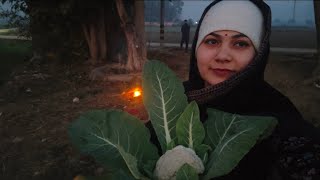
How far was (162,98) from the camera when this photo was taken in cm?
145

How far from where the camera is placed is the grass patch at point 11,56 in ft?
58.3

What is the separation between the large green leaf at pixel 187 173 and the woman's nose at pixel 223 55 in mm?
813

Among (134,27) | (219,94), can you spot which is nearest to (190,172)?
(219,94)

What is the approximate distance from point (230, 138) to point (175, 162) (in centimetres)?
19

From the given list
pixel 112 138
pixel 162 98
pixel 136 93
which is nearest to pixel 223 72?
pixel 162 98

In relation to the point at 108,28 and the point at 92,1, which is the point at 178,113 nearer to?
the point at 92,1

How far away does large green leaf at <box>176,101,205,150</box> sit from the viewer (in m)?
1.37

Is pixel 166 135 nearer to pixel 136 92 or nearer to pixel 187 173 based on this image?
pixel 187 173

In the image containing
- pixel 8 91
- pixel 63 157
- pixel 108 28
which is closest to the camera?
pixel 63 157

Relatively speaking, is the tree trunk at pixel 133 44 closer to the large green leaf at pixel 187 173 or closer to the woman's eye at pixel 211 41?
the woman's eye at pixel 211 41

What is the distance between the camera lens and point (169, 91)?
146cm

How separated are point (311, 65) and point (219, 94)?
15373 mm

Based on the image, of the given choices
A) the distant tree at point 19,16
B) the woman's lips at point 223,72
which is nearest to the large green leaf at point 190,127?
the woman's lips at point 223,72

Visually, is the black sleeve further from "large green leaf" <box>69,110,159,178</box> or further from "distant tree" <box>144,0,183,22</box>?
"distant tree" <box>144,0,183,22</box>
